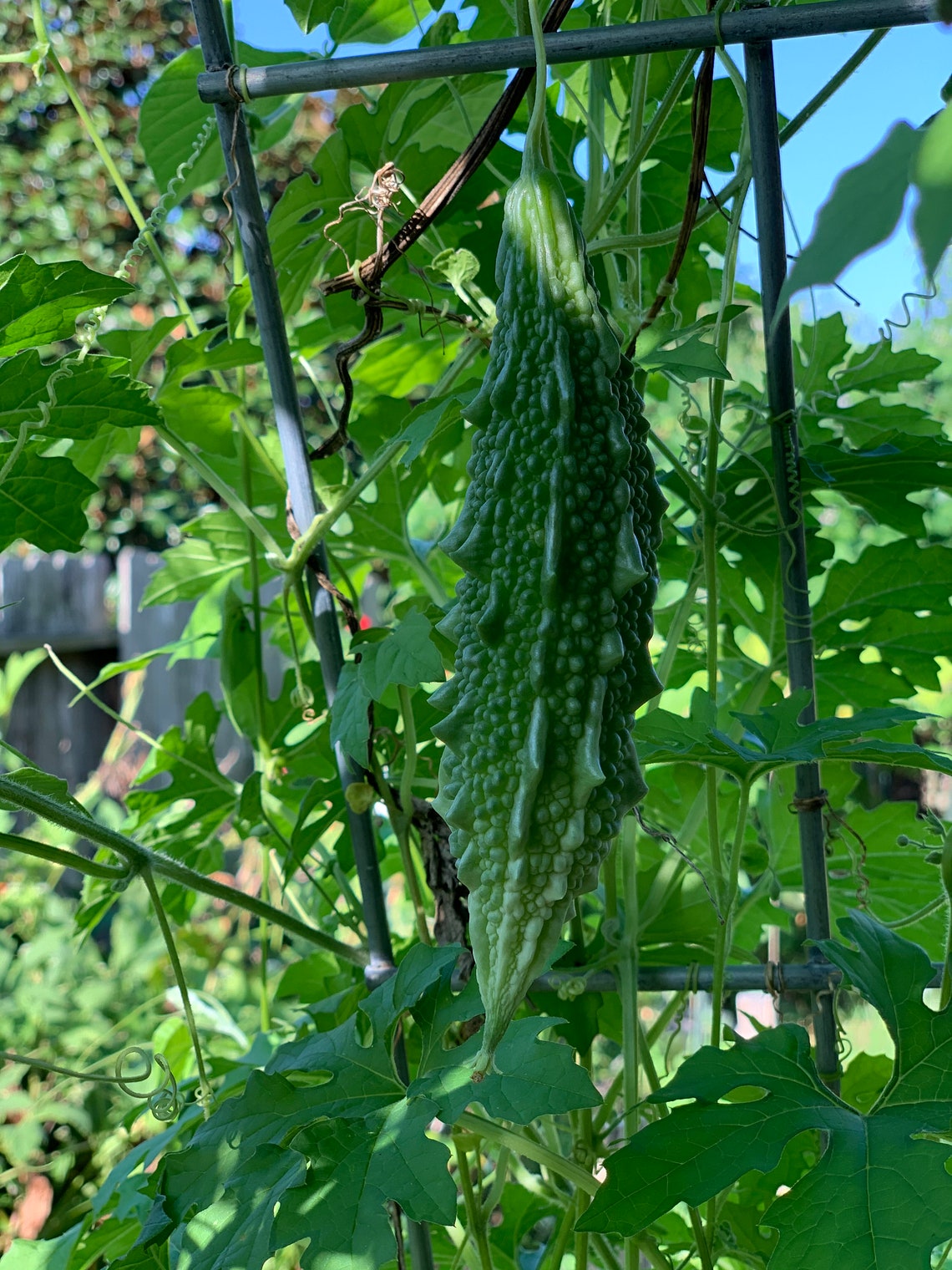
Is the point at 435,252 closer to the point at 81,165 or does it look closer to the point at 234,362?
the point at 234,362

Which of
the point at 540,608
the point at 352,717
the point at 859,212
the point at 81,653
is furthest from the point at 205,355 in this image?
the point at 81,653

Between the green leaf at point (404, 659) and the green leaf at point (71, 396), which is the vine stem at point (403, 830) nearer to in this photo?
the green leaf at point (404, 659)

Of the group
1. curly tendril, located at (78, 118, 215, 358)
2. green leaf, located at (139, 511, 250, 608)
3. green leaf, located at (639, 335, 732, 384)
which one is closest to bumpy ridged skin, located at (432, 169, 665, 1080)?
green leaf, located at (639, 335, 732, 384)

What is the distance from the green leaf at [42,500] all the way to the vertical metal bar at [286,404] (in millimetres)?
181

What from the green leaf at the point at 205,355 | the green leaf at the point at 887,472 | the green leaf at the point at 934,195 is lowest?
the green leaf at the point at 934,195

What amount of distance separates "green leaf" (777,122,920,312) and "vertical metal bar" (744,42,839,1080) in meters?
0.50

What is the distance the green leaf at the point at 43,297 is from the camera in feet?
2.76

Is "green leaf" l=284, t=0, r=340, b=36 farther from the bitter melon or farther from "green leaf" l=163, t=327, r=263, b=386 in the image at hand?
the bitter melon

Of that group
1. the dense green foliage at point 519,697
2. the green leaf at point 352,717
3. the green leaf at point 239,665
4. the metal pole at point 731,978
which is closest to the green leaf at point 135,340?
the dense green foliage at point 519,697

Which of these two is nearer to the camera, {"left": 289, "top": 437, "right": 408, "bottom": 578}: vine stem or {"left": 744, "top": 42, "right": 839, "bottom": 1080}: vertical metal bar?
{"left": 744, "top": 42, "right": 839, "bottom": 1080}: vertical metal bar

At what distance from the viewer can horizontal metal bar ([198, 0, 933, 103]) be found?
2.25 feet

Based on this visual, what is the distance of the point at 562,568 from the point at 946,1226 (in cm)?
44

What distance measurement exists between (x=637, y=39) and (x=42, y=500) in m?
0.60

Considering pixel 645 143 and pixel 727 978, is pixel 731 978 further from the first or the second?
pixel 645 143
